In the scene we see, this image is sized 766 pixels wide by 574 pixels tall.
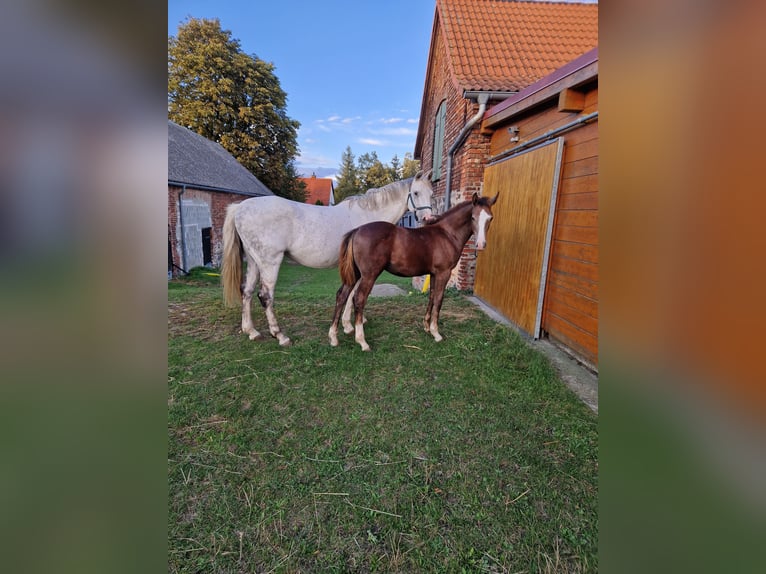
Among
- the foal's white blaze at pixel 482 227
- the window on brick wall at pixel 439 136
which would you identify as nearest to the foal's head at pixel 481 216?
the foal's white blaze at pixel 482 227

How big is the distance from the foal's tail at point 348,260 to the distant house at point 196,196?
6543 millimetres

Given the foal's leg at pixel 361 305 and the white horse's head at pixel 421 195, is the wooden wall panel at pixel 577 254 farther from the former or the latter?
the foal's leg at pixel 361 305

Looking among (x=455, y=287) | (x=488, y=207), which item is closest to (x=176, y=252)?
(x=455, y=287)

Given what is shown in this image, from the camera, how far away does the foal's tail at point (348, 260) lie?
3500mm

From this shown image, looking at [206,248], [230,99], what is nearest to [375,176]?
[230,99]

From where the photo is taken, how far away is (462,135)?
17.9 ft

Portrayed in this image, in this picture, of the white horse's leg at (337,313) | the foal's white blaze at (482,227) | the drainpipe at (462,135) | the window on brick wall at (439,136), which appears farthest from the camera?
the window on brick wall at (439,136)

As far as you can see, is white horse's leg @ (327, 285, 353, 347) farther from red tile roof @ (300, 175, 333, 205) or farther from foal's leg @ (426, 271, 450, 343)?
red tile roof @ (300, 175, 333, 205)

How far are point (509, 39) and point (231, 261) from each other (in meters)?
6.23

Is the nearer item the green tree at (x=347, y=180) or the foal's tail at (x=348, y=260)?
the foal's tail at (x=348, y=260)
